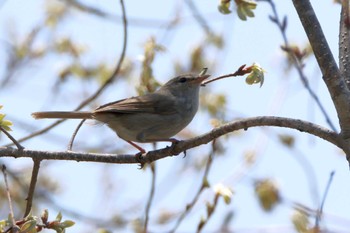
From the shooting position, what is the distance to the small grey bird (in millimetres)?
5555

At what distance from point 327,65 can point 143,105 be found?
2.89 meters

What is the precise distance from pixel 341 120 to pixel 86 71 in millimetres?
5519

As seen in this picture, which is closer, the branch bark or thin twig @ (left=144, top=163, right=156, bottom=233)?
the branch bark

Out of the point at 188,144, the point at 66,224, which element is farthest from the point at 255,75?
the point at 66,224

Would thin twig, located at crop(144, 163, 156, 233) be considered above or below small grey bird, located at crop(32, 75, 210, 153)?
below

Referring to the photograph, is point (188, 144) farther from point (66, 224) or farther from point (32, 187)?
point (32, 187)

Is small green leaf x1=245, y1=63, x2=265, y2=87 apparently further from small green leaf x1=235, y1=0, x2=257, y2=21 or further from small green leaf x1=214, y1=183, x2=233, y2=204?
small green leaf x1=214, y1=183, x2=233, y2=204

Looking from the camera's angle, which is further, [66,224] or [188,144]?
[188,144]

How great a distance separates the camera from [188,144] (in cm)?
370

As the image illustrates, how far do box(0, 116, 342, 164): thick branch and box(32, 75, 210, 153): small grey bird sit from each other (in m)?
1.34

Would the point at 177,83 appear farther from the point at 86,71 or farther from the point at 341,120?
the point at 341,120

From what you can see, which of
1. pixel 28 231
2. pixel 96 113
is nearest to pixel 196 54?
pixel 96 113

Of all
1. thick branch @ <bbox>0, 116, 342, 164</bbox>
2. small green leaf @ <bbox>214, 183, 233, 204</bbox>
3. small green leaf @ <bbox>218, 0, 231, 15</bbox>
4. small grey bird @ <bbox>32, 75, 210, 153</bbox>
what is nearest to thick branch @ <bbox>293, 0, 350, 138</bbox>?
thick branch @ <bbox>0, 116, 342, 164</bbox>

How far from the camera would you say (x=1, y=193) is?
768 centimetres
